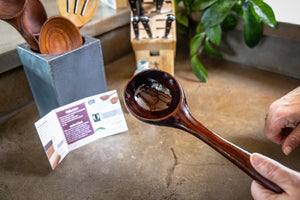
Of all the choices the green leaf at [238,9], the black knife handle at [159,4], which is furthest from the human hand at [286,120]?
the black knife handle at [159,4]

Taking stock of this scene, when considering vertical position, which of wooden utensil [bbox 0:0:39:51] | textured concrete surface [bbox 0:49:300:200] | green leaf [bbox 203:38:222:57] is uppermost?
wooden utensil [bbox 0:0:39:51]

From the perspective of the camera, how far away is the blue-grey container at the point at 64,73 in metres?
0.63

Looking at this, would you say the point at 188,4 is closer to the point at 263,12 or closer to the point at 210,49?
the point at 210,49

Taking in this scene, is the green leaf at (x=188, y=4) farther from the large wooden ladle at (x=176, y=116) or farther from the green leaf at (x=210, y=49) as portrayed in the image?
the large wooden ladle at (x=176, y=116)

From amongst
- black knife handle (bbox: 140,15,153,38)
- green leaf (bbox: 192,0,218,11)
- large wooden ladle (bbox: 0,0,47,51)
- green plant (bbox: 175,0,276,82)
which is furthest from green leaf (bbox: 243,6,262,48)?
large wooden ladle (bbox: 0,0,47,51)

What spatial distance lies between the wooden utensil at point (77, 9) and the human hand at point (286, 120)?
0.69 metres

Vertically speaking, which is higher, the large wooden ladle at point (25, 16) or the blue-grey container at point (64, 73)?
the large wooden ladle at point (25, 16)

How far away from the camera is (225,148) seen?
47 cm

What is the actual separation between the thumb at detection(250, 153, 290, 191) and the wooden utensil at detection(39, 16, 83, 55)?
0.55 meters

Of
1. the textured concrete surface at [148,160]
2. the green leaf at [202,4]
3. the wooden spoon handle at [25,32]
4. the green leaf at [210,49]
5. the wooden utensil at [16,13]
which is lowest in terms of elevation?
the textured concrete surface at [148,160]

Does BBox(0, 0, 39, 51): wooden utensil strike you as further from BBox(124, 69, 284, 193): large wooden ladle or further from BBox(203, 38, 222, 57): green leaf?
BBox(203, 38, 222, 57): green leaf

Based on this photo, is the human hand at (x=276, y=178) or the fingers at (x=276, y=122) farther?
the fingers at (x=276, y=122)

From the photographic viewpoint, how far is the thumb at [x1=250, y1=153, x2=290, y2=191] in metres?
0.40

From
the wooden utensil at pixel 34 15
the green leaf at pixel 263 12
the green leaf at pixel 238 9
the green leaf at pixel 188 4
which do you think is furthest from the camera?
the green leaf at pixel 188 4
